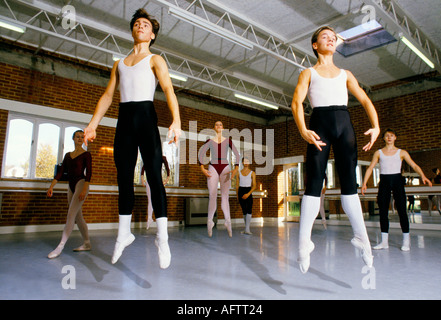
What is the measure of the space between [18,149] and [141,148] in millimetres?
6474

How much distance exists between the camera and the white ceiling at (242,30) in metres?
5.95

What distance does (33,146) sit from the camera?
726cm

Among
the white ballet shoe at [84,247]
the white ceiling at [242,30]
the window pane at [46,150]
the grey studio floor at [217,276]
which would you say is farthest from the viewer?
the window pane at [46,150]

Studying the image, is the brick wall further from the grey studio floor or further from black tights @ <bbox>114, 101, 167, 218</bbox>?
black tights @ <bbox>114, 101, 167, 218</bbox>

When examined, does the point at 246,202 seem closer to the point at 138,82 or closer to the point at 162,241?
the point at 162,241

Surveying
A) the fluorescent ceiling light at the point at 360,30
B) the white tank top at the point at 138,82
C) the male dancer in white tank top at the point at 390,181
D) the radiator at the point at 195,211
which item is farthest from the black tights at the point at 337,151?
the radiator at the point at 195,211

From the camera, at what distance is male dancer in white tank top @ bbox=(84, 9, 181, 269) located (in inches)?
83.9

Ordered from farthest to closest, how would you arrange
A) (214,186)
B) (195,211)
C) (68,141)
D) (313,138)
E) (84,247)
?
(195,211)
(68,141)
(214,186)
(84,247)
(313,138)

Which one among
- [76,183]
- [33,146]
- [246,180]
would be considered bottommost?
[76,183]

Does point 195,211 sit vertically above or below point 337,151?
below

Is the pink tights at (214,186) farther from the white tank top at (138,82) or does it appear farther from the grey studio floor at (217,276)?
the white tank top at (138,82)

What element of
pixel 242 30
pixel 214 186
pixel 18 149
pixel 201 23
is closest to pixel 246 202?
pixel 214 186

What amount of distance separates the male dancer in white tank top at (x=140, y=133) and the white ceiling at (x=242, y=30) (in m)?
3.47

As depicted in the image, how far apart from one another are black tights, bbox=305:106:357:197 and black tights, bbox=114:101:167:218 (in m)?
1.10
